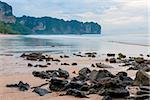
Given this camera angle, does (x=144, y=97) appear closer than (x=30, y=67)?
Yes

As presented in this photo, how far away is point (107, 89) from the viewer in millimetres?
13500

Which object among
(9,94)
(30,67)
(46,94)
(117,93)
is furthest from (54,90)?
(30,67)

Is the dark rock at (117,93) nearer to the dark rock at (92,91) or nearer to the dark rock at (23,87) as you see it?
the dark rock at (92,91)

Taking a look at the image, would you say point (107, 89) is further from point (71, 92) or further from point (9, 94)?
point (9, 94)

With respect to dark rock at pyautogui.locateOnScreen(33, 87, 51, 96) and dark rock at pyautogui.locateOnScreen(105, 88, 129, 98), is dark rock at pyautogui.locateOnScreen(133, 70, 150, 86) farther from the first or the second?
dark rock at pyautogui.locateOnScreen(33, 87, 51, 96)

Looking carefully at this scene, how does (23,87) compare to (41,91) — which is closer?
(41,91)

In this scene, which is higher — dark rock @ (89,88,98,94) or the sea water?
dark rock @ (89,88,98,94)

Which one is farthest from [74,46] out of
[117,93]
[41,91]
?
[117,93]

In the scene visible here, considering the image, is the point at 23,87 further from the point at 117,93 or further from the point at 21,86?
the point at 117,93

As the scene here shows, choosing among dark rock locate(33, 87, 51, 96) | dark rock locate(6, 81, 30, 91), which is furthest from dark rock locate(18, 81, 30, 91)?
dark rock locate(33, 87, 51, 96)

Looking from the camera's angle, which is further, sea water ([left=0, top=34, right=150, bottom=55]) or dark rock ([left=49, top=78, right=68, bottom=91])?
sea water ([left=0, top=34, right=150, bottom=55])

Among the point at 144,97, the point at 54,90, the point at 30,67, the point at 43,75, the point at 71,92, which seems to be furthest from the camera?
the point at 30,67

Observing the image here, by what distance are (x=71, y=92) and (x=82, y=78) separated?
360 centimetres

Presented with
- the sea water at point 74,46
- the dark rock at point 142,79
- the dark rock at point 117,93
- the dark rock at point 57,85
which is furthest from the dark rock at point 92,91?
the sea water at point 74,46
